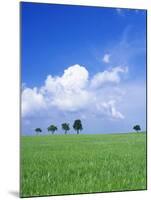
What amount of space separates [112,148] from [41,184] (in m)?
1.08

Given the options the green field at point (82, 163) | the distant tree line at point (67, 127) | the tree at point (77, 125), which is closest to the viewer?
the green field at point (82, 163)

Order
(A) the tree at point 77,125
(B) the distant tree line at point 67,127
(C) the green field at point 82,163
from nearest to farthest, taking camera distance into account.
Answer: (C) the green field at point 82,163, (B) the distant tree line at point 67,127, (A) the tree at point 77,125

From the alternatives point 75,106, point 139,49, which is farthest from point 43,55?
point 139,49

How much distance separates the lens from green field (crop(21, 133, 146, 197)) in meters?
6.87

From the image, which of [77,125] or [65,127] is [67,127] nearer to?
[65,127]

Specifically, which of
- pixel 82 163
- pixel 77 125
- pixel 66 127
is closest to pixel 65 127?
pixel 66 127

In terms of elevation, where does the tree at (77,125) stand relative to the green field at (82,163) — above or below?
above

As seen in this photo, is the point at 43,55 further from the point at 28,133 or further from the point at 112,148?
the point at 112,148

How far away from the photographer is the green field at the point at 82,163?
22.5ft

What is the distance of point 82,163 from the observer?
7133 mm

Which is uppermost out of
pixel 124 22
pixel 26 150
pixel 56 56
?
pixel 124 22

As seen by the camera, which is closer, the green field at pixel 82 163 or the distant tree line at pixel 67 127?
the green field at pixel 82 163

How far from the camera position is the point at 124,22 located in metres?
7.29

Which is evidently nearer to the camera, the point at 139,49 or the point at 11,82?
the point at 11,82
